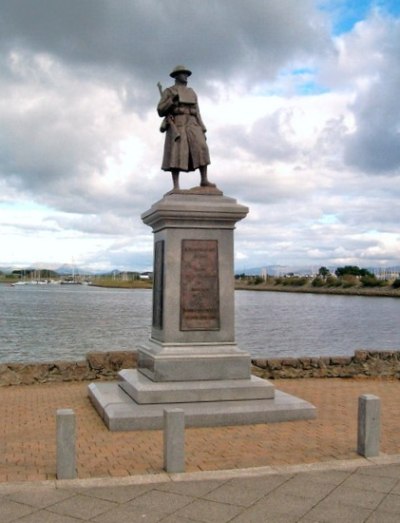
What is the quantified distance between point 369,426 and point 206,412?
2.46 m

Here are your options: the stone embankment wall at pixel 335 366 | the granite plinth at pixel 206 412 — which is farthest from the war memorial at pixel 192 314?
the stone embankment wall at pixel 335 366

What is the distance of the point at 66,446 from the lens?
595cm

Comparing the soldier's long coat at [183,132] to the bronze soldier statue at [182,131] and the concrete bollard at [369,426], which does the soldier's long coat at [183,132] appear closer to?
the bronze soldier statue at [182,131]

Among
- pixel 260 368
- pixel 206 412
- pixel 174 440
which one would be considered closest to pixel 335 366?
pixel 260 368

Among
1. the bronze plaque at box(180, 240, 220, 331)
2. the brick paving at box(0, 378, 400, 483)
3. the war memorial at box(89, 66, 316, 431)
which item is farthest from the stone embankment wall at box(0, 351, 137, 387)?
the bronze plaque at box(180, 240, 220, 331)

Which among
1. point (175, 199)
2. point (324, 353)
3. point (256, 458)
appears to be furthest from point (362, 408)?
point (324, 353)

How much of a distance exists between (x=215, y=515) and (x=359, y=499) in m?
1.26

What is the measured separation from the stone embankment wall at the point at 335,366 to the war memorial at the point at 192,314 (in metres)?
3.57

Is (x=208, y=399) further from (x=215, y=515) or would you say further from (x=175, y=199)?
(x=215, y=515)

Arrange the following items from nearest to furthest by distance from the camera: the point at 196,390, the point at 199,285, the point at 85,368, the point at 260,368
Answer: the point at 196,390 < the point at 199,285 < the point at 85,368 < the point at 260,368

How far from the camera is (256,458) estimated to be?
6.81 meters

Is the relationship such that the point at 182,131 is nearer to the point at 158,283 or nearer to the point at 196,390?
the point at 158,283

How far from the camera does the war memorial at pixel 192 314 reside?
8.85m

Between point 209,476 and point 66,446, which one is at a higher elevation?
point 66,446
